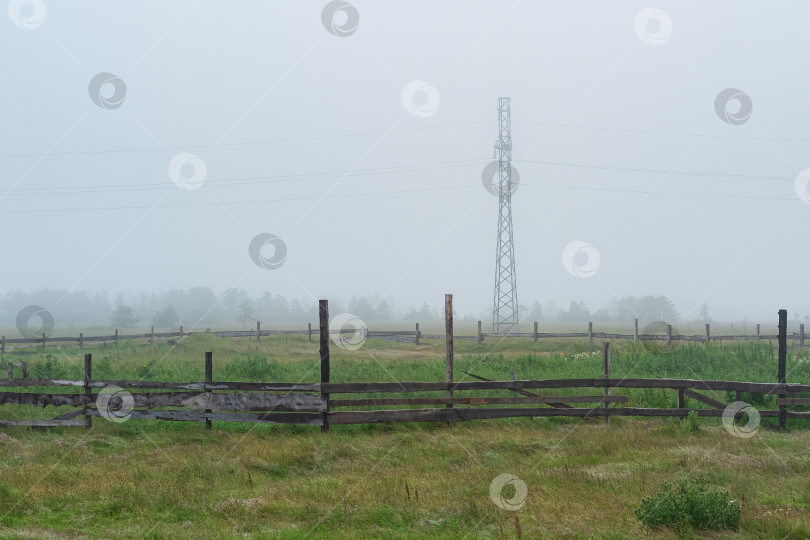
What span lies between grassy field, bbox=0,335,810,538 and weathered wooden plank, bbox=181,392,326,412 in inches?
21.9

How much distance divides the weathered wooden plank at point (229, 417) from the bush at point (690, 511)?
7.64 metres

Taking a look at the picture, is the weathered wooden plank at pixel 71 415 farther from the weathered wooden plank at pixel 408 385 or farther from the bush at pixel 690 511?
the bush at pixel 690 511

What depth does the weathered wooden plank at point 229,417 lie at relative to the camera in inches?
533

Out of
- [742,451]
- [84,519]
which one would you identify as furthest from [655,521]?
[84,519]

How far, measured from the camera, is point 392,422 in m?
14.3

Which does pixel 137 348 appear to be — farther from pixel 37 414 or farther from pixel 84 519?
pixel 84 519

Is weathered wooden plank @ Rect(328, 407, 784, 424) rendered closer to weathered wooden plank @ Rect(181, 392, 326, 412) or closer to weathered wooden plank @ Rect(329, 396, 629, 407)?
weathered wooden plank @ Rect(329, 396, 629, 407)

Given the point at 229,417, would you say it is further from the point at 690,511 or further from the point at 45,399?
the point at 690,511

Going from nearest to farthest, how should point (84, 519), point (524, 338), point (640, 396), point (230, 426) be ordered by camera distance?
point (84, 519)
point (230, 426)
point (640, 396)
point (524, 338)

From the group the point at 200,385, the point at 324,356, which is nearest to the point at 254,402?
the point at 200,385

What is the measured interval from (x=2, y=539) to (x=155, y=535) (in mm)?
1632

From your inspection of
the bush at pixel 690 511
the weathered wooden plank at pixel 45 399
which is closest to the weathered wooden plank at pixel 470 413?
the weathered wooden plank at pixel 45 399

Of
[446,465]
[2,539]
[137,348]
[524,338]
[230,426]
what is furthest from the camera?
[524,338]

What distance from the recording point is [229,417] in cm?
1359
